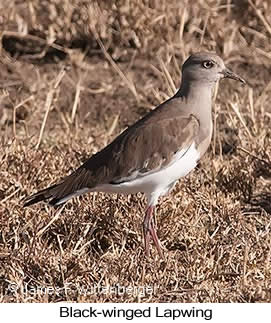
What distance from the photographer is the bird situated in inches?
200

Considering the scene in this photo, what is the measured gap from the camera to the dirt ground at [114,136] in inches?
190

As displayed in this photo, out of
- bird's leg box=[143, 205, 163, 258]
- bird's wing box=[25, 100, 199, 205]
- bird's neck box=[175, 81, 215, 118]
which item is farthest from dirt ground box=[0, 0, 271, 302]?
bird's neck box=[175, 81, 215, 118]

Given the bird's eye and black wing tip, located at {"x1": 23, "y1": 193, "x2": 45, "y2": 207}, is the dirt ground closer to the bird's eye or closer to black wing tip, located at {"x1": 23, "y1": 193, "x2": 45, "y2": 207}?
black wing tip, located at {"x1": 23, "y1": 193, "x2": 45, "y2": 207}

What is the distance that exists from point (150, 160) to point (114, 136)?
166 centimetres

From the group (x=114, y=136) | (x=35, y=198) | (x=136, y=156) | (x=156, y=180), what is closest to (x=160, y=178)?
(x=156, y=180)

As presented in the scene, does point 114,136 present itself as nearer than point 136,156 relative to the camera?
No

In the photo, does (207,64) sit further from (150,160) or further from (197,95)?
(150,160)

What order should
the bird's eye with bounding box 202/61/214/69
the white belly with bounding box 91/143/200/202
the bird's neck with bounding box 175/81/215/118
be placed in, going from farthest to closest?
the bird's eye with bounding box 202/61/214/69 < the bird's neck with bounding box 175/81/215/118 < the white belly with bounding box 91/143/200/202

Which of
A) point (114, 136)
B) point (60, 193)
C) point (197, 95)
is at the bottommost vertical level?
point (114, 136)

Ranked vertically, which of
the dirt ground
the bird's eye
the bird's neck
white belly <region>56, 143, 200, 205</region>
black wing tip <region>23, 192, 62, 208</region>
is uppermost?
the bird's eye

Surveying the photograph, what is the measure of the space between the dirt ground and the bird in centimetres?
17

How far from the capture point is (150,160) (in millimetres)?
5133

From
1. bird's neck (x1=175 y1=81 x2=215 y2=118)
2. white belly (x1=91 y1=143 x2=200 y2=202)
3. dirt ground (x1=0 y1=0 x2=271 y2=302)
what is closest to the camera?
dirt ground (x1=0 y1=0 x2=271 y2=302)

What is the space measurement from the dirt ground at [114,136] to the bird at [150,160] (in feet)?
0.55
